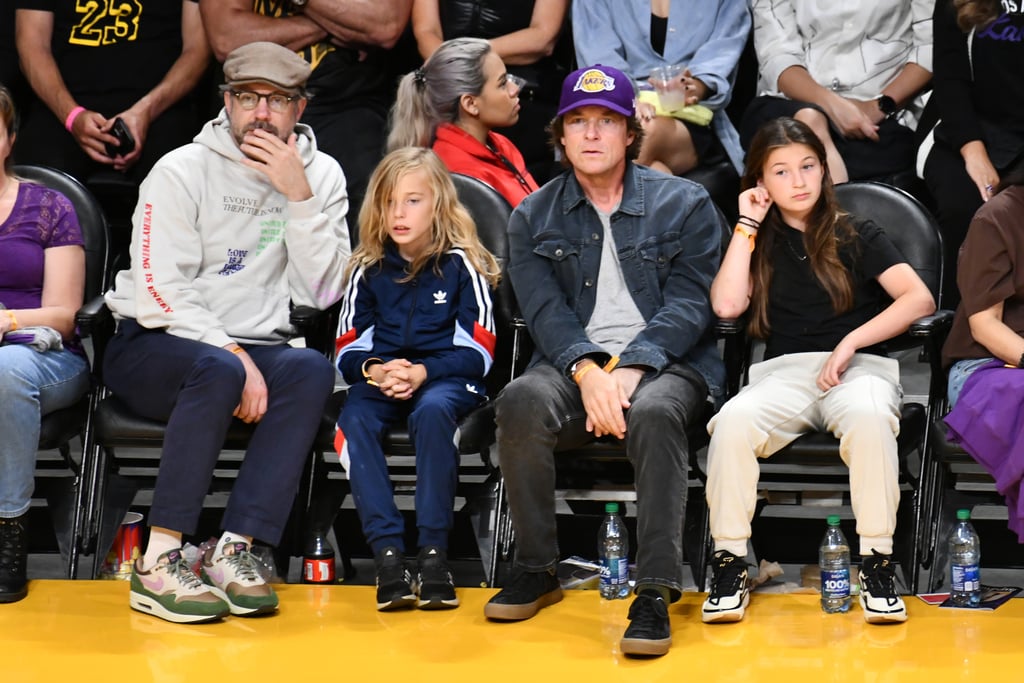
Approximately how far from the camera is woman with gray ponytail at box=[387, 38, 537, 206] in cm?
495

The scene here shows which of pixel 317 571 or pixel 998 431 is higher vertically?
pixel 998 431

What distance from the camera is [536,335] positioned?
4207 mm

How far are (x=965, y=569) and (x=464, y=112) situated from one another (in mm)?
2198

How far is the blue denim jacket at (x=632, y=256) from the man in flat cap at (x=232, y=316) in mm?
606

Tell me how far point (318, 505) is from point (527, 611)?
29.9 inches

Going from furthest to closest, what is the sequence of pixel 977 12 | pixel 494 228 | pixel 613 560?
pixel 977 12
pixel 494 228
pixel 613 560

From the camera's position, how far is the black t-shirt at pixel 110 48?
5430mm

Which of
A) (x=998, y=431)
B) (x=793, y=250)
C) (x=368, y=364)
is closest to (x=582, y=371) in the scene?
(x=368, y=364)

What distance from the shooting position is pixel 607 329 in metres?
4.28

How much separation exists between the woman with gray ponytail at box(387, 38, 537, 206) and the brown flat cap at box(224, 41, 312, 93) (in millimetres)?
626

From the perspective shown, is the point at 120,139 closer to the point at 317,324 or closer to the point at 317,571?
the point at 317,324

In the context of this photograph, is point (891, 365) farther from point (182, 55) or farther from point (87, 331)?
point (182, 55)

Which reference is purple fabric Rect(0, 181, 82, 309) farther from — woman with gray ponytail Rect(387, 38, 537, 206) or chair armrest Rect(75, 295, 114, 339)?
woman with gray ponytail Rect(387, 38, 537, 206)

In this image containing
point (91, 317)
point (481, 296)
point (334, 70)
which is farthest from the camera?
point (334, 70)
